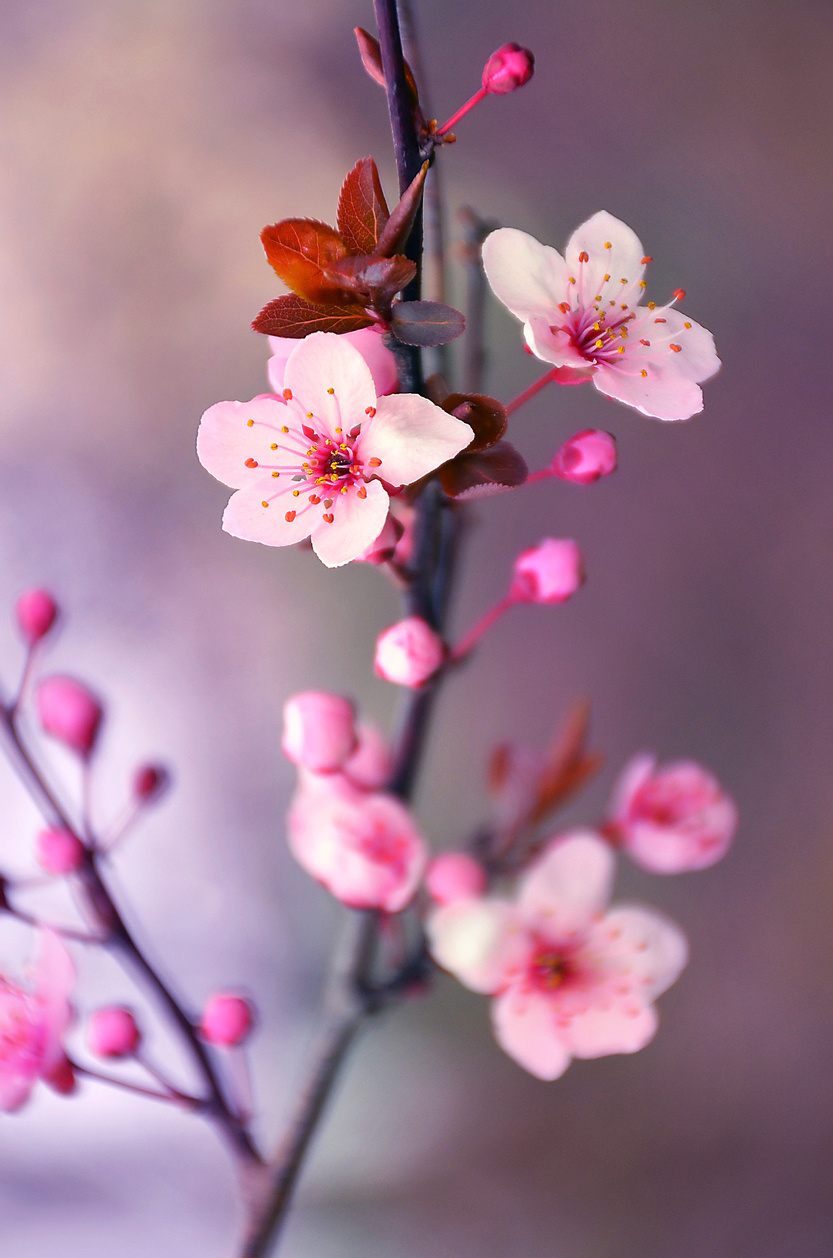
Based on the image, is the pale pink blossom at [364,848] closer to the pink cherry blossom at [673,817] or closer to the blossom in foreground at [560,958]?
the blossom in foreground at [560,958]

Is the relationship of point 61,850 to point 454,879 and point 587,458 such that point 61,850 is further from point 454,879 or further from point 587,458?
point 587,458

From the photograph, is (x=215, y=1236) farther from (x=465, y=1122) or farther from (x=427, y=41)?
(x=427, y=41)

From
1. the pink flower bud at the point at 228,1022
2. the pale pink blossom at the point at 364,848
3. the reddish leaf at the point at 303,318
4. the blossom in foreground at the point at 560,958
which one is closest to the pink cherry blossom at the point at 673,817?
the blossom in foreground at the point at 560,958

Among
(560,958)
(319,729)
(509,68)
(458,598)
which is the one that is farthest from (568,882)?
(458,598)

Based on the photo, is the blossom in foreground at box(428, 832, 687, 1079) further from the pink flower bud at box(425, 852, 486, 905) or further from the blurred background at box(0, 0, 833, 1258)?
the blurred background at box(0, 0, 833, 1258)

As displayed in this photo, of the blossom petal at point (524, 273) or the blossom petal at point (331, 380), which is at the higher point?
the blossom petal at point (524, 273)

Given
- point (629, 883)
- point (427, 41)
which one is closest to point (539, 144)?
point (427, 41)

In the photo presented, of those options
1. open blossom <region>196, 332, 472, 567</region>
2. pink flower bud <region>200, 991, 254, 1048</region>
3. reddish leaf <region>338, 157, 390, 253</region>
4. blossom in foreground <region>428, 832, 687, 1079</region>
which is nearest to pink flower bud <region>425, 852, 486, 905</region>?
blossom in foreground <region>428, 832, 687, 1079</region>
